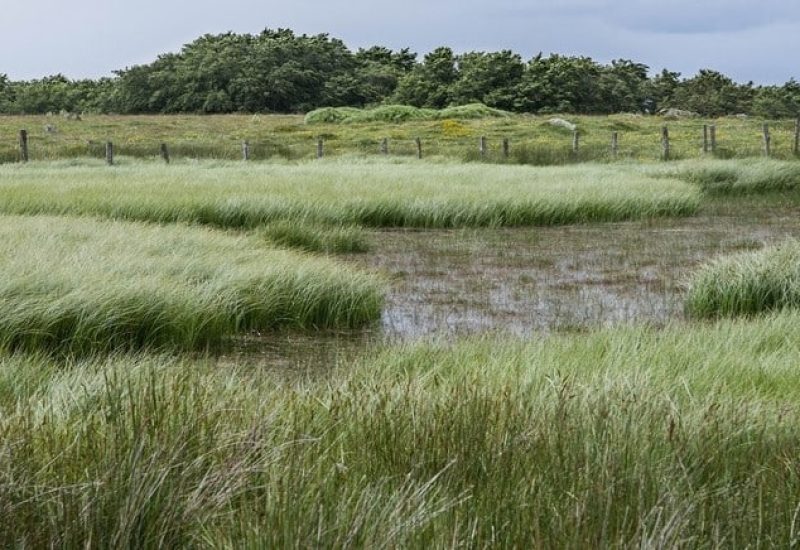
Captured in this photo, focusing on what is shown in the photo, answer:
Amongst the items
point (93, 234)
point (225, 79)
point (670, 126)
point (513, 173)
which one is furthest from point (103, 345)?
point (225, 79)

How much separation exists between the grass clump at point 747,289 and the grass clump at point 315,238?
433 centimetres

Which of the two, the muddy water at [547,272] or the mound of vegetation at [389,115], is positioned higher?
the mound of vegetation at [389,115]

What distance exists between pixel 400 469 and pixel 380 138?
3509 cm

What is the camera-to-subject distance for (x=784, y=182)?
1909 centimetres

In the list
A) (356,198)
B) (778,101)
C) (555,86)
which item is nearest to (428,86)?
(555,86)

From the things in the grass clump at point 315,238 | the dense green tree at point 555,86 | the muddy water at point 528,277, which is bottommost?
the muddy water at point 528,277

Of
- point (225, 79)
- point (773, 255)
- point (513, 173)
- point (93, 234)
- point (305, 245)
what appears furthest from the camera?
point (225, 79)

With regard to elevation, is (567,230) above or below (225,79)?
below

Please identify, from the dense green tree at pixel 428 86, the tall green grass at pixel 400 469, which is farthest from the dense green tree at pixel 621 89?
the tall green grass at pixel 400 469

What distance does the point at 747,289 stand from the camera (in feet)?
23.8

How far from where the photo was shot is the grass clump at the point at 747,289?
7.17 metres

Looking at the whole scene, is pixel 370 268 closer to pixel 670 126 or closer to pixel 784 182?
pixel 784 182

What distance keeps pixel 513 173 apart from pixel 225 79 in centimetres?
5245

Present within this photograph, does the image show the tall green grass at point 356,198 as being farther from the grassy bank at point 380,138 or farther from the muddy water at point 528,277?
the grassy bank at point 380,138
